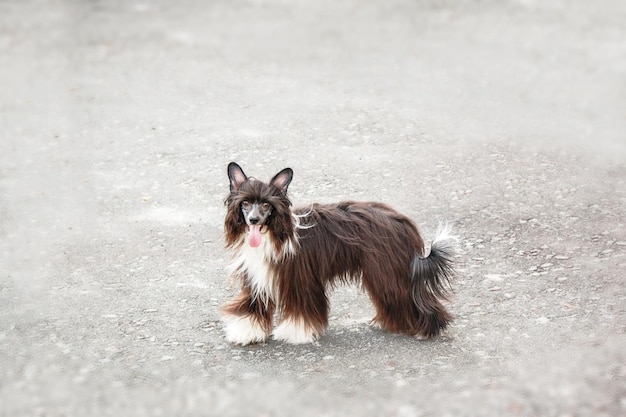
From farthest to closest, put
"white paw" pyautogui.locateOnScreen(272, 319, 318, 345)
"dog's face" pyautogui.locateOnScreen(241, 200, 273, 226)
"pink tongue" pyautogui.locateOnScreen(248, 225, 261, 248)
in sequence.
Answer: "white paw" pyautogui.locateOnScreen(272, 319, 318, 345), "pink tongue" pyautogui.locateOnScreen(248, 225, 261, 248), "dog's face" pyautogui.locateOnScreen(241, 200, 273, 226)

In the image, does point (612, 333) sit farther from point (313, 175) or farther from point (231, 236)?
point (313, 175)

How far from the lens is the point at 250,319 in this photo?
6.50m

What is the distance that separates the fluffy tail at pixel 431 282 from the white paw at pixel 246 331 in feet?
3.50

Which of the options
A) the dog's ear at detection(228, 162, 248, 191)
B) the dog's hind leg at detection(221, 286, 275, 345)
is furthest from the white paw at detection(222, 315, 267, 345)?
the dog's ear at detection(228, 162, 248, 191)

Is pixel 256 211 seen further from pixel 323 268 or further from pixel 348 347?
pixel 348 347

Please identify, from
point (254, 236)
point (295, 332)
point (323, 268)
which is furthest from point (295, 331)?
point (254, 236)

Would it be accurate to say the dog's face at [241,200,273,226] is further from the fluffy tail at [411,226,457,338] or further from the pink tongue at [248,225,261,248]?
the fluffy tail at [411,226,457,338]

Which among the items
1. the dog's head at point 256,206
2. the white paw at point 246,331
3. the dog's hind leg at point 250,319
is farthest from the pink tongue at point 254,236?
the white paw at point 246,331

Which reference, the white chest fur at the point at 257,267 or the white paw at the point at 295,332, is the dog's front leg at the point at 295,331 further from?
the white chest fur at the point at 257,267

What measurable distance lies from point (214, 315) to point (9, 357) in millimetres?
1450

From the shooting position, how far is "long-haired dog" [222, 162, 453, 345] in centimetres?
624

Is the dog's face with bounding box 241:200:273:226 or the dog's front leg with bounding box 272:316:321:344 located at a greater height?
the dog's face with bounding box 241:200:273:226

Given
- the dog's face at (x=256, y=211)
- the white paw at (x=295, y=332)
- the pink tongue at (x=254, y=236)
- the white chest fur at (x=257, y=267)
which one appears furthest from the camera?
the white paw at (x=295, y=332)

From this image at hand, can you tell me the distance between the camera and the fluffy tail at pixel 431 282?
254 inches
